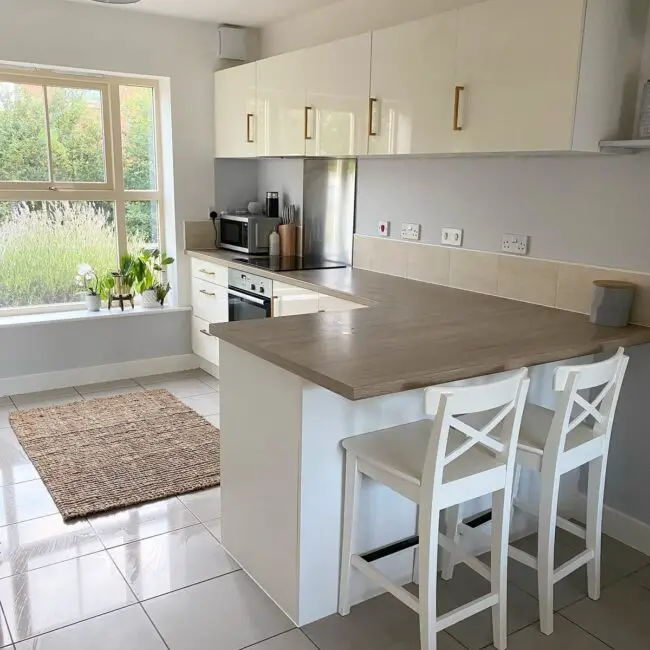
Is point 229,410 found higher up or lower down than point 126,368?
higher up

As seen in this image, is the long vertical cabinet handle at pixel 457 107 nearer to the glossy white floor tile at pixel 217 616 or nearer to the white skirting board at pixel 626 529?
the white skirting board at pixel 626 529

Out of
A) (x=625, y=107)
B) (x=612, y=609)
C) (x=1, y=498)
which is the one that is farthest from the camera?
(x=1, y=498)

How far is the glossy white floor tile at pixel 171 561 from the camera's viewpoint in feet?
7.61

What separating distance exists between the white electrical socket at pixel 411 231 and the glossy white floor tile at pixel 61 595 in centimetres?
214

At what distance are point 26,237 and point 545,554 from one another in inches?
145

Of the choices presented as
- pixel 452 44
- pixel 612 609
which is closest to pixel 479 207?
pixel 452 44

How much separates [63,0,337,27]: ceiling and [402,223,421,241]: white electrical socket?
1420 millimetres

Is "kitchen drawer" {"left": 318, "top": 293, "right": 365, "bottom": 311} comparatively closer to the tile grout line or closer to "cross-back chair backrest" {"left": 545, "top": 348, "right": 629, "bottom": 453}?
"cross-back chair backrest" {"left": 545, "top": 348, "right": 629, "bottom": 453}

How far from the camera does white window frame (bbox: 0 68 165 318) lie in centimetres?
415

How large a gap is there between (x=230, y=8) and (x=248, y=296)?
69.4 inches

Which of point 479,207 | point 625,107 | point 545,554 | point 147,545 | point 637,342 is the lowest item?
point 147,545

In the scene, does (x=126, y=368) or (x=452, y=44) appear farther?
(x=126, y=368)

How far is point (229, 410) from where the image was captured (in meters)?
2.35

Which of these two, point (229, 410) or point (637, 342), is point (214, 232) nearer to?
point (229, 410)
